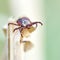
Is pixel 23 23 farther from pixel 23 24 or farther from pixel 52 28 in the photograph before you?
pixel 52 28

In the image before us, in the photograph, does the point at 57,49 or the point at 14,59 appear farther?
the point at 57,49

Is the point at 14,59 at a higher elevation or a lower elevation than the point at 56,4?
lower

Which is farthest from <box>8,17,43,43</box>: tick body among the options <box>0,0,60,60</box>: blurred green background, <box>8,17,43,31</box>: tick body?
<box>0,0,60,60</box>: blurred green background

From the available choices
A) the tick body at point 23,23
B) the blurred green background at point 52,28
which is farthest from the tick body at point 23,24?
the blurred green background at point 52,28

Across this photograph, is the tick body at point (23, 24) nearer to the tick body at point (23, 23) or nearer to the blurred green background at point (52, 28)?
the tick body at point (23, 23)

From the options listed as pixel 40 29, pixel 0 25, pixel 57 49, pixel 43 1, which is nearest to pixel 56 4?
pixel 43 1

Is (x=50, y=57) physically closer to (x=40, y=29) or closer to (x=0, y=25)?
(x=40, y=29)

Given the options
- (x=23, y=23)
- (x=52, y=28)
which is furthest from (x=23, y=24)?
(x=52, y=28)

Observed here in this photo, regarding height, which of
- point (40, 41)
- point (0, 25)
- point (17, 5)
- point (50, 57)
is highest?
point (17, 5)

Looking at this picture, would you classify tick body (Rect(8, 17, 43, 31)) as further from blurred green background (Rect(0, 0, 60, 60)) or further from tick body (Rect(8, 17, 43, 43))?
blurred green background (Rect(0, 0, 60, 60))
